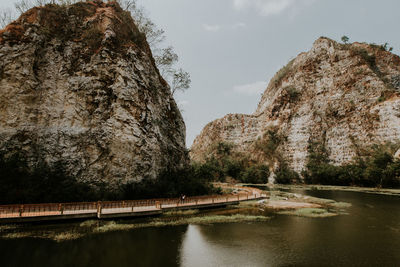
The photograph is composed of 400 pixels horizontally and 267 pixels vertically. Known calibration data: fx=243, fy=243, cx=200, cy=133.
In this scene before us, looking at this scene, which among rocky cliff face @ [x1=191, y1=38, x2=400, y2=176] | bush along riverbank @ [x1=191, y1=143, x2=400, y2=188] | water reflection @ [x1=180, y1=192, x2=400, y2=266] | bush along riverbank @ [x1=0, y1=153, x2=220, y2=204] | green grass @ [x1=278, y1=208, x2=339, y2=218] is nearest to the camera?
water reflection @ [x1=180, y1=192, x2=400, y2=266]

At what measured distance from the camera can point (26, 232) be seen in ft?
58.7

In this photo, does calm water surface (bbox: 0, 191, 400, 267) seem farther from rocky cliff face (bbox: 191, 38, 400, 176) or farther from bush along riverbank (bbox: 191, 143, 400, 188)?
rocky cliff face (bbox: 191, 38, 400, 176)

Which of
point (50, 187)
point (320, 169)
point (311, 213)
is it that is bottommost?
point (311, 213)

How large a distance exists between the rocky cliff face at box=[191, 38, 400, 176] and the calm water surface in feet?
178

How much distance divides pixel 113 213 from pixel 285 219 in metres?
17.2

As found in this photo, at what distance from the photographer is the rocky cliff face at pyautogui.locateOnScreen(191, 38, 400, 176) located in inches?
2655

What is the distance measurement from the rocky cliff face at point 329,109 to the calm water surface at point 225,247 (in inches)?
2134

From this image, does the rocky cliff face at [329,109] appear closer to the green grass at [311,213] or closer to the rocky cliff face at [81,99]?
the green grass at [311,213]

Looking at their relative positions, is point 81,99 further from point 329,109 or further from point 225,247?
point 329,109

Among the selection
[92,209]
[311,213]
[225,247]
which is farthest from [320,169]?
[92,209]

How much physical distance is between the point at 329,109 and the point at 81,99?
7479 cm

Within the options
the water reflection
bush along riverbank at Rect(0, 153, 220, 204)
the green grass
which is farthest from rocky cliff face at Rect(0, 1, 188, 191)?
the green grass

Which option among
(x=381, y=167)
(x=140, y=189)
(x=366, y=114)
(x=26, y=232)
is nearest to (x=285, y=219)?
(x=140, y=189)

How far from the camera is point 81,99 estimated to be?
30.4 metres
